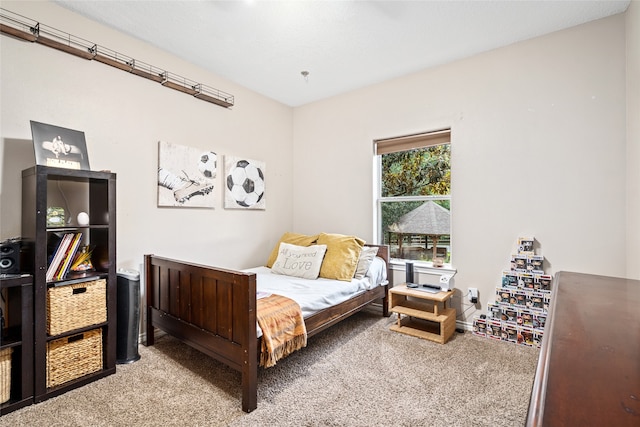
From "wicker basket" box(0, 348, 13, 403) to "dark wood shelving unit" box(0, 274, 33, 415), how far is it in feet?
0.10

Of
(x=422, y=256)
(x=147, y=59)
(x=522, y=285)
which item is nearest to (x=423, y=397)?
(x=522, y=285)

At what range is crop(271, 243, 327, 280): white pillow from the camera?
3.11m

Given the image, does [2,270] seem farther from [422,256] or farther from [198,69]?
[422,256]

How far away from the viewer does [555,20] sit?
7.93 feet

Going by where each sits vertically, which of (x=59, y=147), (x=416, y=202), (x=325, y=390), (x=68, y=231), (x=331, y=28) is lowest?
(x=325, y=390)

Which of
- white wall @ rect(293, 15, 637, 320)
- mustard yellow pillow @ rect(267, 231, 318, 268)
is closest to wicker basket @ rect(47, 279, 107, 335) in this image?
mustard yellow pillow @ rect(267, 231, 318, 268)

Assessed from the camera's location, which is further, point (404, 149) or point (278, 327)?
point (404, 149)

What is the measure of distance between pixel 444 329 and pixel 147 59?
3.51m

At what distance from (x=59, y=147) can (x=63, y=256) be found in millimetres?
733

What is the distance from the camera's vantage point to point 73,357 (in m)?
2.00

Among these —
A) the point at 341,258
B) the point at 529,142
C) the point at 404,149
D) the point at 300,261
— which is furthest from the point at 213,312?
the point at 529,142

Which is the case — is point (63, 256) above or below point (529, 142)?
below

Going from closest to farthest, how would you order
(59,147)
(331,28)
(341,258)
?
1. (59,147)
2. (331,28)
3. (341,258)

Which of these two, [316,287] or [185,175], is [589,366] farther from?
[185,175]
